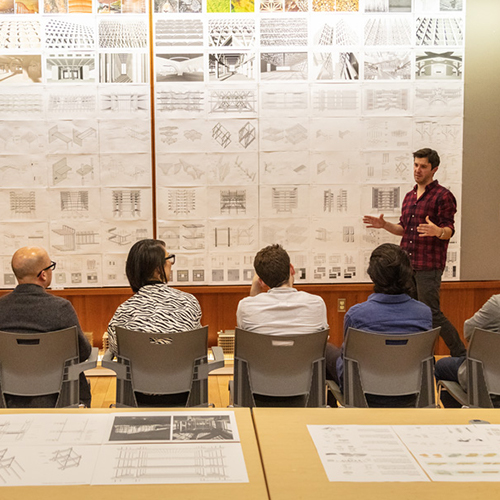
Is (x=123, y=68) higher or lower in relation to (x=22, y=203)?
higher

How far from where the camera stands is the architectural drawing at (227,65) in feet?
16.9

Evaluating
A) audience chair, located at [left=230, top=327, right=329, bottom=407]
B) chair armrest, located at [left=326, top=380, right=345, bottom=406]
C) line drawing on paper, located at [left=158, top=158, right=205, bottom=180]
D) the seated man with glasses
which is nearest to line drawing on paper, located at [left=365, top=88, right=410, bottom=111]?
line drawing on paper, located at [left=158, top=158, right=205, bottom=180]

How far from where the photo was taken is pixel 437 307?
497 centimetres

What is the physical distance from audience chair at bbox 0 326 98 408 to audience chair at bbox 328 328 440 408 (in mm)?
1234

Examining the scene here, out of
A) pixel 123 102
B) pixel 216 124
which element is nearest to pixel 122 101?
pixel 123 102

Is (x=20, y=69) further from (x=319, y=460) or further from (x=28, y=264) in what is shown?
(x=319, y=460)

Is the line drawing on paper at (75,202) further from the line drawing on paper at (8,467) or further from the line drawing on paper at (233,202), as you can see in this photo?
the line drawing on paper at (8,467)

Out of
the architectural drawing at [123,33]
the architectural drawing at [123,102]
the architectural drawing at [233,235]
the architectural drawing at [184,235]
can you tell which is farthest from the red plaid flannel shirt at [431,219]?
the architectural drawing at [123,33]

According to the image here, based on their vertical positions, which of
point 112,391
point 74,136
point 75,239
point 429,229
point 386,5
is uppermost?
point 386,5

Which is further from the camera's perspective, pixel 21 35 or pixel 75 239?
pixel 75 239

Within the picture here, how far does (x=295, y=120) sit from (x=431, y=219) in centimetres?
139

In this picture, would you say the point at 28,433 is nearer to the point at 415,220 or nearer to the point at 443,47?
the point at 415,220

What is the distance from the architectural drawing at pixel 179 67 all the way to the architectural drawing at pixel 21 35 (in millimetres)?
996

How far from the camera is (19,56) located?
5.06 meters
